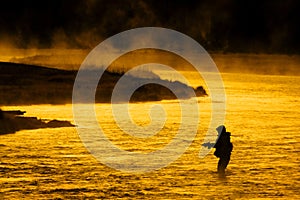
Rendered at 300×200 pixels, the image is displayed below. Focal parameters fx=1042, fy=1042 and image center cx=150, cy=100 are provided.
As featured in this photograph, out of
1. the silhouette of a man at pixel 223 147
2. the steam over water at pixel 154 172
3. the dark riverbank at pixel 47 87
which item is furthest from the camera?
the dark riverbank at pixel 47 87

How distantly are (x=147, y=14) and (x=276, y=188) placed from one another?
5380cm

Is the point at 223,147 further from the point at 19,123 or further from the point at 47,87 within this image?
the point at 47,87

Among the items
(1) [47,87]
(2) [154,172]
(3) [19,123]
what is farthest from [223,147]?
(1) [47,87]

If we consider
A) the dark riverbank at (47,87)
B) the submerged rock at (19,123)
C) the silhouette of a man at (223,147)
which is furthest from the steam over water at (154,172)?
the dark riverbank at (47,87)

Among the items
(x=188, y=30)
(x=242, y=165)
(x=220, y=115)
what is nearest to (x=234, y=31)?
(x=188, y=30)

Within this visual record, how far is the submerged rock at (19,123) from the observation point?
133 ft

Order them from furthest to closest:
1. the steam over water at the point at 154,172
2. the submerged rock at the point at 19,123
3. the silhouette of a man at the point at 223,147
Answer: the submerged rock at the point at 19,123, the silhouette of a man at the point at 223,147, the steam over water at the point at 154,172

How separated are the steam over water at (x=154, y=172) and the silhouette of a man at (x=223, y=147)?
0.36m

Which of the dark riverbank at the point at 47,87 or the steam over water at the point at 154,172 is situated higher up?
the dark riverbank at the point at 47,87

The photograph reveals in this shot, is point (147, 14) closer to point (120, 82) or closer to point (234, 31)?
point (234, 31)

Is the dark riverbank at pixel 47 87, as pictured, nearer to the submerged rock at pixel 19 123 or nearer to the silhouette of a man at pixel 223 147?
the submerged rock at pixel 19 123

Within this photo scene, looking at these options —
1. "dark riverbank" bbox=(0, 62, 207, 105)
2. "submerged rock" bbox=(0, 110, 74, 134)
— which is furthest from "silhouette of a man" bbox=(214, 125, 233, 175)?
"dark riverbank" bbox=(0, 62, 207, 105)

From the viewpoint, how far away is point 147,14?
8369 centimetres

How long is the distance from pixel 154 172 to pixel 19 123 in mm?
9866
